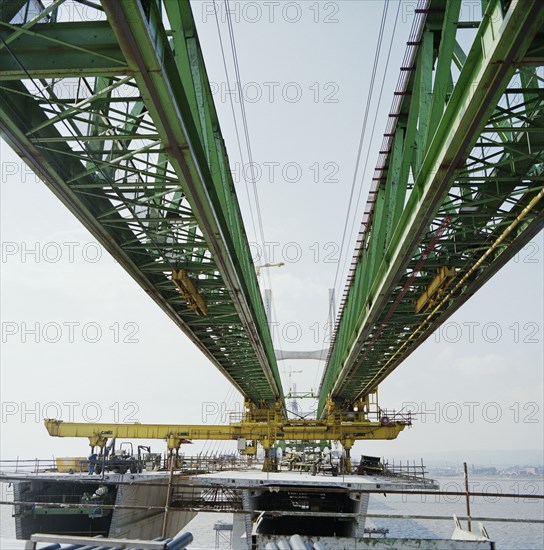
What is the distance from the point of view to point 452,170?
999 centimetres

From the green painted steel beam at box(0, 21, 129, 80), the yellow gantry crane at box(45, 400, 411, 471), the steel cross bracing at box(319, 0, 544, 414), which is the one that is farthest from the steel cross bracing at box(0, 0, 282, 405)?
the yellow gantry crane at box(45, 400, 411, 471)

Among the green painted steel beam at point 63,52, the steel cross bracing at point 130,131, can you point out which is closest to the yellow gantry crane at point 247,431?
the steel cross bracing at point 130,131

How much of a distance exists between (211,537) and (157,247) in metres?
48.5

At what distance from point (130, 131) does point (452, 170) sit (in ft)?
19.3

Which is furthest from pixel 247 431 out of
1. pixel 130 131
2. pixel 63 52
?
pixel 63 52

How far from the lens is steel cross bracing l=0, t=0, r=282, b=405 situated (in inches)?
309

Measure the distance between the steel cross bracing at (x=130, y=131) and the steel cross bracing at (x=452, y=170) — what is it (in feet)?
13.8

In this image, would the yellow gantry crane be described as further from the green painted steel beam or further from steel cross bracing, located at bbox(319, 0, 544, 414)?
the green painted steel beam

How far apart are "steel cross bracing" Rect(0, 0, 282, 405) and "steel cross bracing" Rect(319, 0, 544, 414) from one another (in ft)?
13.8

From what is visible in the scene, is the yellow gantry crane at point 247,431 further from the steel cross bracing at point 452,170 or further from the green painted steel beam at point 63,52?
the green painted steel beam at point 63,52

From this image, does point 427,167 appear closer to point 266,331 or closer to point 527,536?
point 266,331

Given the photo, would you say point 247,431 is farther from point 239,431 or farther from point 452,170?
point 452,170

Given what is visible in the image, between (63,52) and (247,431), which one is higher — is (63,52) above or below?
above

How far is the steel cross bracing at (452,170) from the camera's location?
7785 mm
